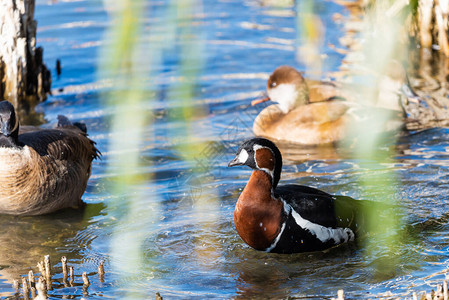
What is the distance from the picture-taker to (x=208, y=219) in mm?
7340

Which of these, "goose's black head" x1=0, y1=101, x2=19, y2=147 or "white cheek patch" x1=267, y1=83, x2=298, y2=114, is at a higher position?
"goose's black head" x1=0, y1=101, x2=19, y2=147

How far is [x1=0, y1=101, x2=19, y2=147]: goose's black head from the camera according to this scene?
6988mm

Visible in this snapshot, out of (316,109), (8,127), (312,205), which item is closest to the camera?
(312,205)

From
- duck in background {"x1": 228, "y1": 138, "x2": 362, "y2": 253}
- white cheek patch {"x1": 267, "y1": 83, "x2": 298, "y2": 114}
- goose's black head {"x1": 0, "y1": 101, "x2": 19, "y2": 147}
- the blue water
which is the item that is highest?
goose's black head {"x1": 0, "y1": 101, "x2": 19, "y2": 147}

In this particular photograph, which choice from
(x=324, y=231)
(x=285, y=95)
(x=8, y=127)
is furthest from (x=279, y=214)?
(x=285, y=95)

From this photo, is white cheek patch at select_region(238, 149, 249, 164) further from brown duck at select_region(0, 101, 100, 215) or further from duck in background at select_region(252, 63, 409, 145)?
duck in background at select_region(252, 63, 409, 145)

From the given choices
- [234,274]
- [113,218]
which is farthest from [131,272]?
[113,218]

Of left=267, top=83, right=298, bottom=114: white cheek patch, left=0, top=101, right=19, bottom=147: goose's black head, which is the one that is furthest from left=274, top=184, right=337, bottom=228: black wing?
left=267, top=83, right=298, bottom=114: white cheek patch

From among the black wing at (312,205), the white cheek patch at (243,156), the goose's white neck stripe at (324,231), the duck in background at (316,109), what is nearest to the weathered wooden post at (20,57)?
the duck in background at (316,109)

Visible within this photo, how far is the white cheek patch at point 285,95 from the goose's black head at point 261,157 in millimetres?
3967

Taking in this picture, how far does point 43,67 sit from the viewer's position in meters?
11.8

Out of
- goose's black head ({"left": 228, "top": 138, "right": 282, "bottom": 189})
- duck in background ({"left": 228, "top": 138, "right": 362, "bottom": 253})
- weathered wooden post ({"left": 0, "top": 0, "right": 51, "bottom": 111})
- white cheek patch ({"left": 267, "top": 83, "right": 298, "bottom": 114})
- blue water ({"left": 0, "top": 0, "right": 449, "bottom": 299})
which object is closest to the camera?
blue water ({"left": 0, "top": 0, "right": 449, "bottom": 299})

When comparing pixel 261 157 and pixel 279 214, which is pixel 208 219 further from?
pixel 279 214

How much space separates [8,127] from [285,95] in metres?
4.60
